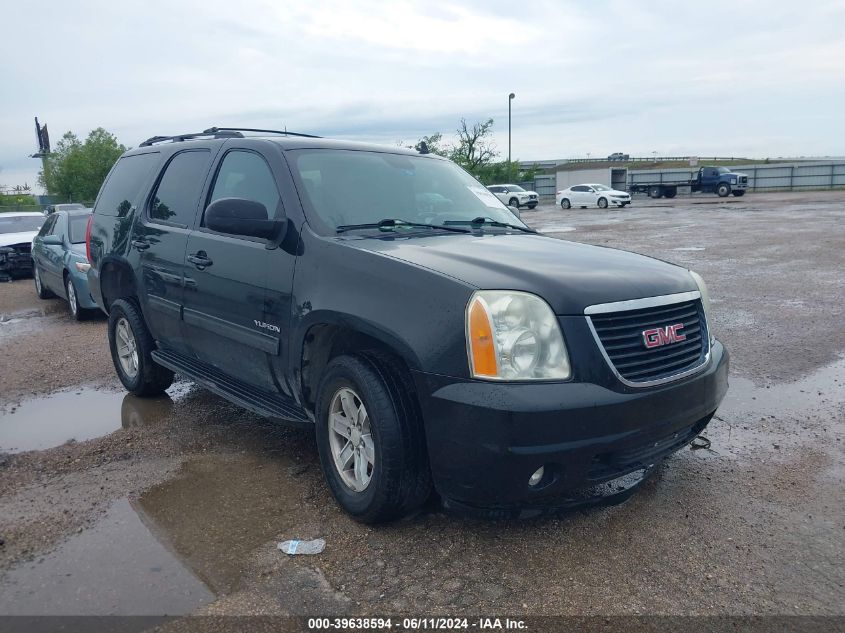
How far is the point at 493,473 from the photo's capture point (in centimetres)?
287

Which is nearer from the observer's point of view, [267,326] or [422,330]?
[422,330]

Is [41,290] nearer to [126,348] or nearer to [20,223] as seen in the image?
[20,223]

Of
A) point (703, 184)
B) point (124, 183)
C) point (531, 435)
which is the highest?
point (124, 183)

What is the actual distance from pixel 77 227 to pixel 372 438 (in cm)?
851

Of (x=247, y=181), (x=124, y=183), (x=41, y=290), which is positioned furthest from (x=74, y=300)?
(x=247, y=181)

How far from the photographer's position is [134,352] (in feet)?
19.1

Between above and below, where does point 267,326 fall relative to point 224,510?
above

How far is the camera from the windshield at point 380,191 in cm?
397

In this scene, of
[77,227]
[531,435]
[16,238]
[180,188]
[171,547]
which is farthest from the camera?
[16,238]

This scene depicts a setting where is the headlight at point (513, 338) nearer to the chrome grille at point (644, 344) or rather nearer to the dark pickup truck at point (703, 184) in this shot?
the chrome grille at point (644, 344)

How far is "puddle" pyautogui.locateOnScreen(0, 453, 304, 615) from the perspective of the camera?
9.54 ft

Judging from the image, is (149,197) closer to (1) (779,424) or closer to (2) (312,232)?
(2) (312,232)

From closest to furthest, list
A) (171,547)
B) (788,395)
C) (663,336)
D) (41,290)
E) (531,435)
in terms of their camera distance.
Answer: (531,435) < (663,336) < (171,547) < (788,395) < (41,290)

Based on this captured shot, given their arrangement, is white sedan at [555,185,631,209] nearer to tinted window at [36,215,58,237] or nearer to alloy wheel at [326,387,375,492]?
tinted window at [36,215,58,237]
